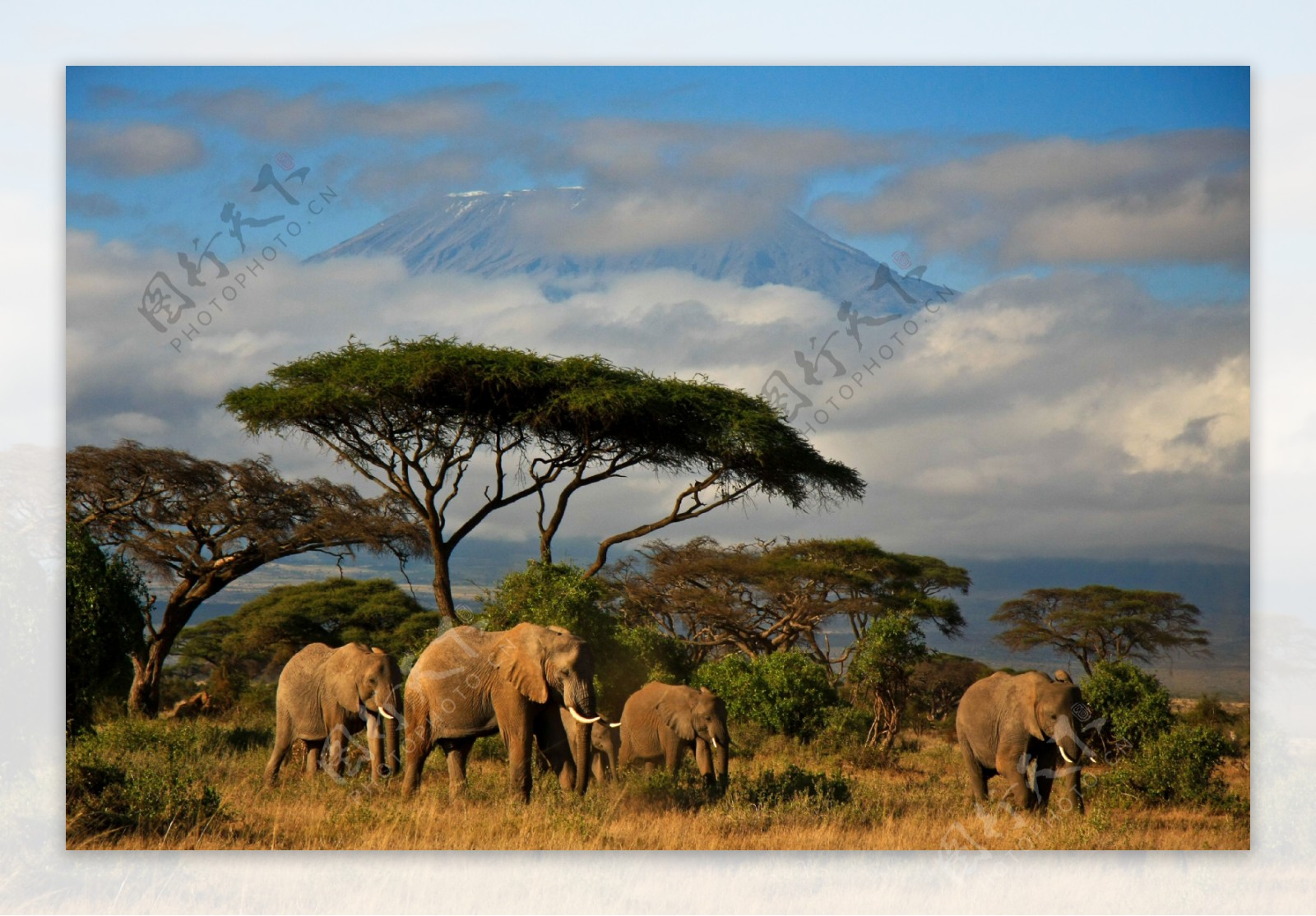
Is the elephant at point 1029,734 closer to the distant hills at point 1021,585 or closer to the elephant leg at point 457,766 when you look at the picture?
the distant hills at point 1021,585

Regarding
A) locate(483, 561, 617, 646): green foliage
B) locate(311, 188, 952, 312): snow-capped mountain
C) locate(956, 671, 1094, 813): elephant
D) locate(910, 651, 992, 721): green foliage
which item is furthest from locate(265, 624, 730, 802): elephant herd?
locate(311, 188, 952, 312): snow-capped mountain

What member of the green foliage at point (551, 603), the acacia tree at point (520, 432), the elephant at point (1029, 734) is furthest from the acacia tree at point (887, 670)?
the green foliage at point (551, 603)

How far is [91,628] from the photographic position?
10.4 m

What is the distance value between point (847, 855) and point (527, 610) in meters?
3.86

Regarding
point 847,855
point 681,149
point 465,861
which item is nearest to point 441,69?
point 681,149

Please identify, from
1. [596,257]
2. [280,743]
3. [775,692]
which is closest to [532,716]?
[280,743]

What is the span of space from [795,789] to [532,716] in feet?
7.24

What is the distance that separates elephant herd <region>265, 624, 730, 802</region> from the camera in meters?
9.73

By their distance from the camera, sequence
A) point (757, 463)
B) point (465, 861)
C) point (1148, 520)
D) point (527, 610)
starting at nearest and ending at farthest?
point (465, 861), point (1148, 520), point (527, 610), point (757, 463)

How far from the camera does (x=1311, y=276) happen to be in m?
10.1

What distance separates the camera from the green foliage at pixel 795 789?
10.2 meters

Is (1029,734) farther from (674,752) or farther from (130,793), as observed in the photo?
(130,793)

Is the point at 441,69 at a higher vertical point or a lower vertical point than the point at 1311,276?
higher

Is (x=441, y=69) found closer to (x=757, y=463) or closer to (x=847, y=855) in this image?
(x=757, y=463)
